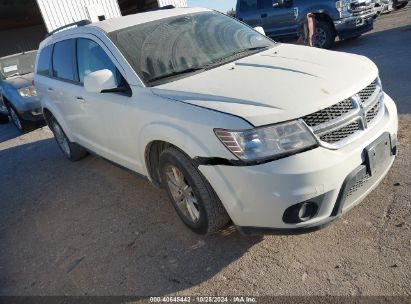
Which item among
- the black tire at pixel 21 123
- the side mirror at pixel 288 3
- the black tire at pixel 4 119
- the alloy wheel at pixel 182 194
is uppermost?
the side mirror at pixel 288 3

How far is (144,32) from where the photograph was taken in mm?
3510

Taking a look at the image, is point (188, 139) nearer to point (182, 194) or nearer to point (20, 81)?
point (182, 194)

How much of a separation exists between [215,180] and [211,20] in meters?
2.08

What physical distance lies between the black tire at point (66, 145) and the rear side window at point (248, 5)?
7439mm

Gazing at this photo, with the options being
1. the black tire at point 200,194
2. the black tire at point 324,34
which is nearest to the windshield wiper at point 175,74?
Answer: the black tire at point 200,194

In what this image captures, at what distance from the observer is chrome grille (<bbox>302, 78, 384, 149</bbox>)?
7.81 ft

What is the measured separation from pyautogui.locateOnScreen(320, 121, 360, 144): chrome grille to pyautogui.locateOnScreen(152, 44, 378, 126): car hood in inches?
7.4

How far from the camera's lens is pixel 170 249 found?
3.09 meters

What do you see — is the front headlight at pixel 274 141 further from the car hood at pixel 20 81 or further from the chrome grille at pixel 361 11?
the chrome grille at pixel 361 11

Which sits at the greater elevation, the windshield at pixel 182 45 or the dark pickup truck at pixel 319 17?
the windshield at pixel 182 45

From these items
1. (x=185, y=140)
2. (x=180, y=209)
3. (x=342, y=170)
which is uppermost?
(x=185, y=140)

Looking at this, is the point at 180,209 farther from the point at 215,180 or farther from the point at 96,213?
the point at 96,213

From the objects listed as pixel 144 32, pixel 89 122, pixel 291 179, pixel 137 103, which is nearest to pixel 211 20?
pixel 144 32

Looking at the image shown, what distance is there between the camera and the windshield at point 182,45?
3193 millimetres
